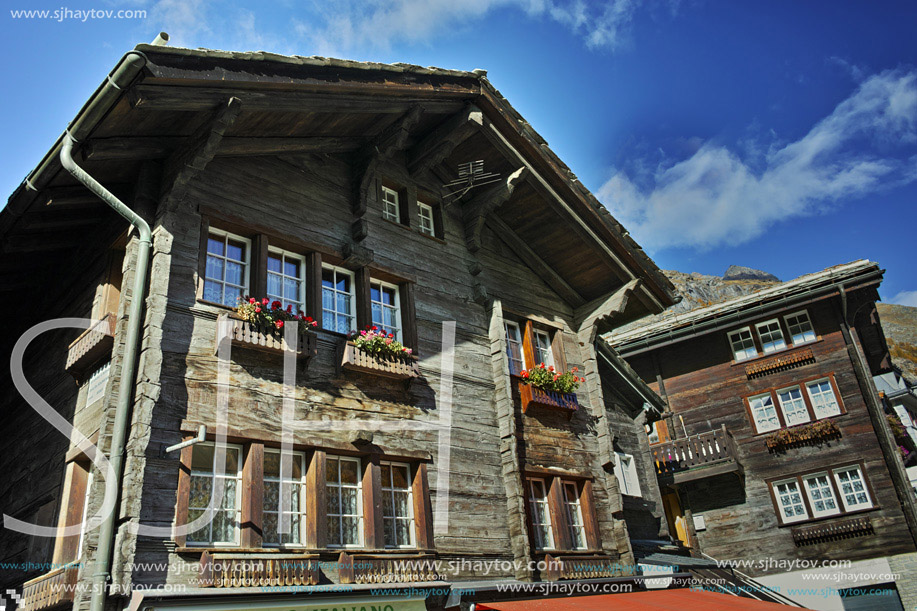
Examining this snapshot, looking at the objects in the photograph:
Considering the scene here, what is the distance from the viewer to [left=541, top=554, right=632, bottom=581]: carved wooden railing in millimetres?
11211

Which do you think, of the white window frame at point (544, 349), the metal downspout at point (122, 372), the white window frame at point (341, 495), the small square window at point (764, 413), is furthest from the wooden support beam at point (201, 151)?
the small square window at point (764, 413)

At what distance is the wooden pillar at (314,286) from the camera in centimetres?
1042

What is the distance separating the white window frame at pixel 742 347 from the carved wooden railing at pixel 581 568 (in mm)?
13391

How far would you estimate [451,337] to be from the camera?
485 inches

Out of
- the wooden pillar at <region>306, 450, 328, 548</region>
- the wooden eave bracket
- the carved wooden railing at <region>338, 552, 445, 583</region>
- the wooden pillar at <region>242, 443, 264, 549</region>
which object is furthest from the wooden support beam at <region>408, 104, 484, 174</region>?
the carved wooden railing at <region>338, 552, 445, 583</region>

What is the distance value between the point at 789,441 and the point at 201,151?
63.0 ft

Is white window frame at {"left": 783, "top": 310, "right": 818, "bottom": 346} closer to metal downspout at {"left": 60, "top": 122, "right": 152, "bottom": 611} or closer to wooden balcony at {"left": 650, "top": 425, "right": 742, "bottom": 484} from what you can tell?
wooden balcony at {"left": 650, "top": 425, "right": 742, "bottom": 484}

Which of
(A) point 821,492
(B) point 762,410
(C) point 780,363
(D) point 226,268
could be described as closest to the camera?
(D) point 226,268

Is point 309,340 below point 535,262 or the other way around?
below

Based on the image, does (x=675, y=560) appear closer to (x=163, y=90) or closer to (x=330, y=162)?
(x=330, y=162)

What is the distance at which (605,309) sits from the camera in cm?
1491

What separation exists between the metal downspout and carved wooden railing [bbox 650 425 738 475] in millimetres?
16830

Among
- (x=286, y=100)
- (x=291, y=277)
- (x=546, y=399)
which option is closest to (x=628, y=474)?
(x=546, y=399)

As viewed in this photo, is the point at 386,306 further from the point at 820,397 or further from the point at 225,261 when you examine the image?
the point at 820,397
